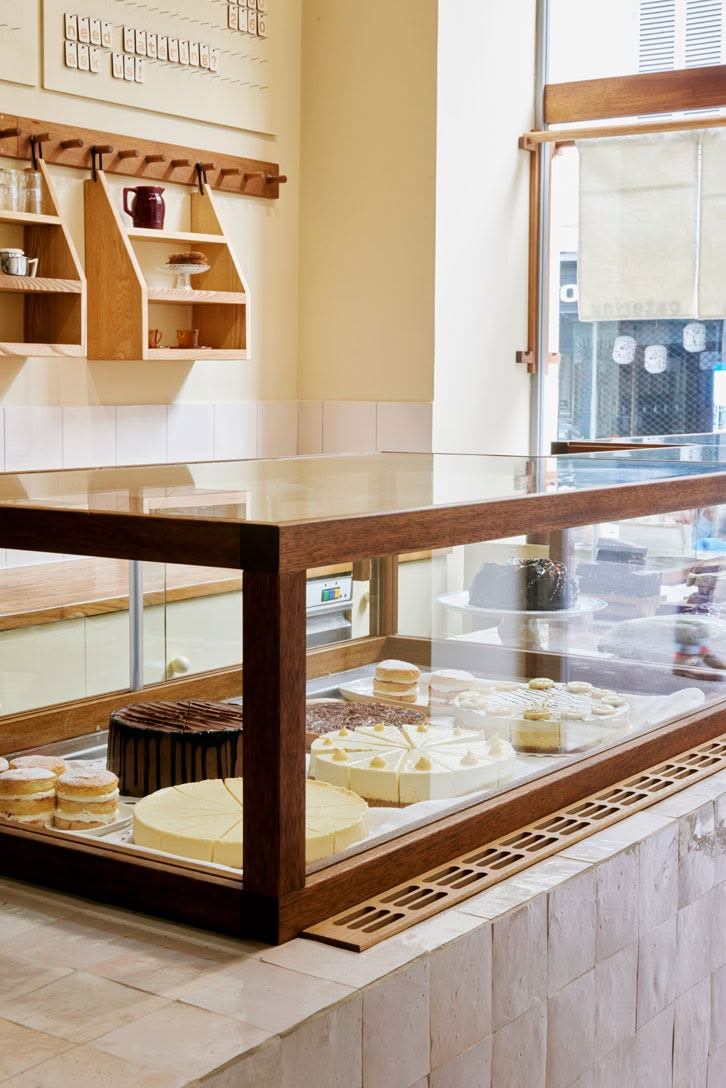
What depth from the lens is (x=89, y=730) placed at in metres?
1.59

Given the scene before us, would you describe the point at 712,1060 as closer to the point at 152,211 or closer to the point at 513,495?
the point at 513,495

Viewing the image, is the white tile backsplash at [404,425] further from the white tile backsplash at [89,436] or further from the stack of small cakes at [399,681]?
the stack of small cakes at [399,681]

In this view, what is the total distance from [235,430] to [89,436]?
69cm

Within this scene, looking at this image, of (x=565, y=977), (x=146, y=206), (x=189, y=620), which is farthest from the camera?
(x=146, y=206)

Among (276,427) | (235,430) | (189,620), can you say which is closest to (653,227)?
A: (276,427)

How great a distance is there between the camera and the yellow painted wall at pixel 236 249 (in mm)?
3941

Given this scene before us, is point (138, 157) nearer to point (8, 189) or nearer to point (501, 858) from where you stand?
point (8, 189)

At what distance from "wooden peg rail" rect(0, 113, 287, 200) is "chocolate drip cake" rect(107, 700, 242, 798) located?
271 cm

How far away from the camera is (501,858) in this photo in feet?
4.56

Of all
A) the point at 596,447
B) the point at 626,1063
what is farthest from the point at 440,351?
the point at 626,1063

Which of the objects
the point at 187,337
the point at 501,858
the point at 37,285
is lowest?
the point at 501,858

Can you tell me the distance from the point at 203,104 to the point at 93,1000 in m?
3.84

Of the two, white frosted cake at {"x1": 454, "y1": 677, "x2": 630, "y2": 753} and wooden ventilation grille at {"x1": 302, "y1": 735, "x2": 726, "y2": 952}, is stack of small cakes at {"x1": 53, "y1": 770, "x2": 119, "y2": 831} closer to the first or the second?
wooden ventilation grille at {"x1": 302, "y1": 735, "x2": 726, "y2": 952}

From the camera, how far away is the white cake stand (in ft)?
13.7
